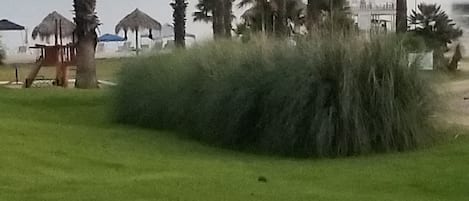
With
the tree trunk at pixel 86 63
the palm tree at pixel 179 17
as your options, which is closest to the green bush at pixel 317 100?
the tree trunk at pixel 86 63

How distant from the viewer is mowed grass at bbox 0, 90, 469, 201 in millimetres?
8828

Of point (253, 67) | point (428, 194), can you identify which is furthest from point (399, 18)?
point (428, 194)

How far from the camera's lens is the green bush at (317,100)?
13.0m

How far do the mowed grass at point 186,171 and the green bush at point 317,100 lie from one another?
370mm

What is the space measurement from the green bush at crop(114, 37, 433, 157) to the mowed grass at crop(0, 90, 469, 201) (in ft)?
1.21

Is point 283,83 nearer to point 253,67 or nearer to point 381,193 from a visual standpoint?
point 253,67

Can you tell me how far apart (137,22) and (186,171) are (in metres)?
32.7

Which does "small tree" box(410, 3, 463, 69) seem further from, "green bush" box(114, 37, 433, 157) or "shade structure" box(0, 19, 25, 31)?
"green bush" box(114, 37, 433, 157)

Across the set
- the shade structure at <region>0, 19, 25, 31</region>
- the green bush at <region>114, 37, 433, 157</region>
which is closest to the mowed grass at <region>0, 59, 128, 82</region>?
the shade structure at <region>0, 19, 25, 31</region>

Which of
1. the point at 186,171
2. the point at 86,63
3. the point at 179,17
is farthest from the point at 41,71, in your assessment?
the point at 186,171

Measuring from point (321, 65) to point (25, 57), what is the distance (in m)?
38.3

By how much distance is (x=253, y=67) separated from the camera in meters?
14.2

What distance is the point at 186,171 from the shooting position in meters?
10.4

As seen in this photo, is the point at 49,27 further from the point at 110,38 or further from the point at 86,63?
the point at 86,63
